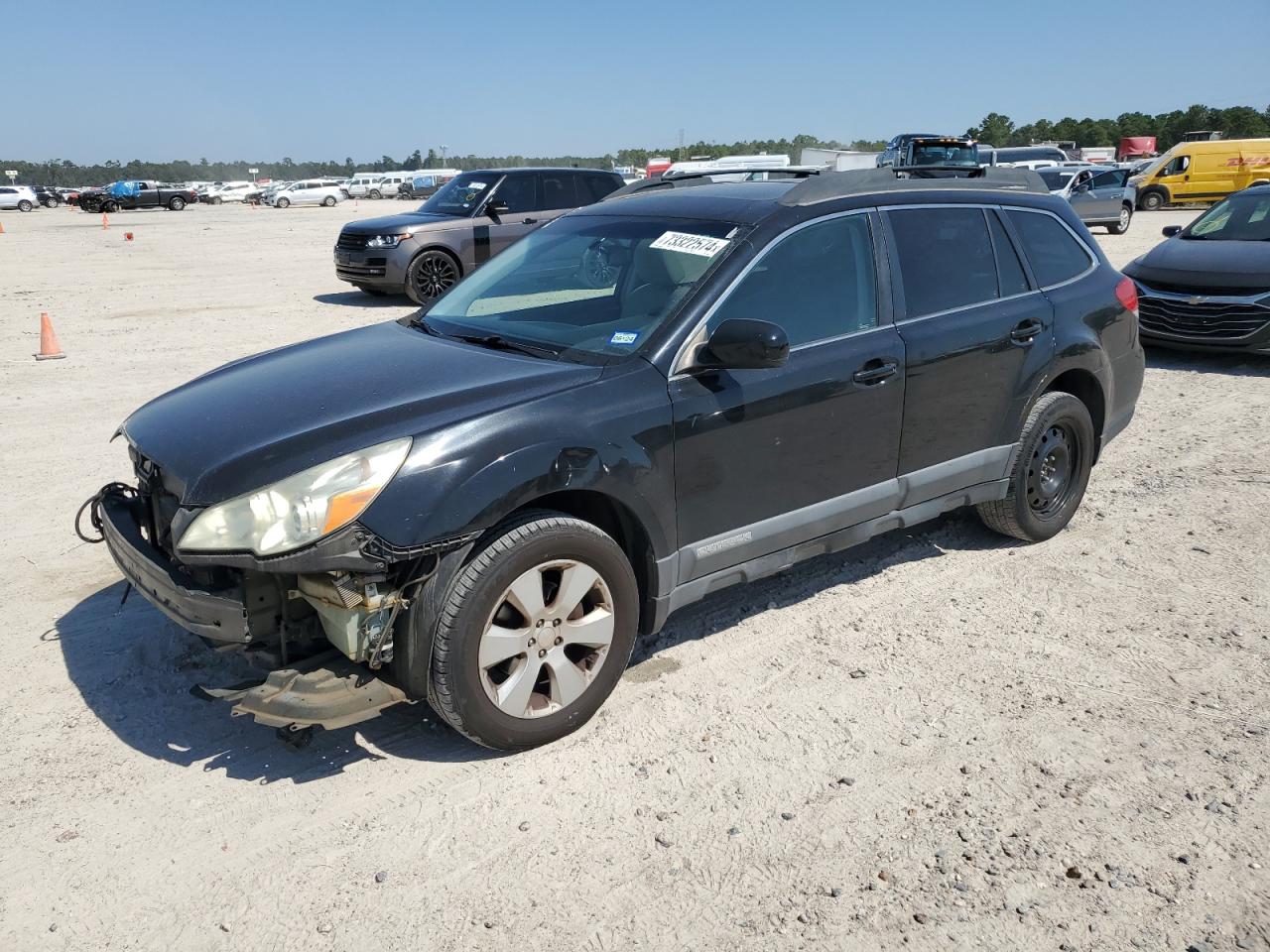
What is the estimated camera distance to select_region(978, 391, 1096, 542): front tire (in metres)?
5.04

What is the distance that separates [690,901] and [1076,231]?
429cm

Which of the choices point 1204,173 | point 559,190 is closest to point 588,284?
point 559,190

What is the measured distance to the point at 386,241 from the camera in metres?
13.6

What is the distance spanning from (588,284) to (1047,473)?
2.68 metres

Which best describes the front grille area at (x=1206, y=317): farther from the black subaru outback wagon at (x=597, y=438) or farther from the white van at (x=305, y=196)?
the white van at (x=305, y=196)

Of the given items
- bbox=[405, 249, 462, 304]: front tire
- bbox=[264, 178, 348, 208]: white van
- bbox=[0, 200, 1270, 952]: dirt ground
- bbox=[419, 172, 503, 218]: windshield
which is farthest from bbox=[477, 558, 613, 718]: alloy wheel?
bbox=[264, 178, 348, 208]: white van

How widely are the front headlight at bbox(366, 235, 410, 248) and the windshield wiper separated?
9910mm

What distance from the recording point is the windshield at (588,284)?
3.91m

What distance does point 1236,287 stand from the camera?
937cm

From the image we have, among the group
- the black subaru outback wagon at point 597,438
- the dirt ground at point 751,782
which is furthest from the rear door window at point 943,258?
the dirt ground at point 751,782

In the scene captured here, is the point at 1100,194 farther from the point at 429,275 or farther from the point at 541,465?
the point at 541,465

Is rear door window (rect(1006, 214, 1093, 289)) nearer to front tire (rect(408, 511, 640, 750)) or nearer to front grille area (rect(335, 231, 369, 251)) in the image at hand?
front tire (rect(408, 511, 640, 750))

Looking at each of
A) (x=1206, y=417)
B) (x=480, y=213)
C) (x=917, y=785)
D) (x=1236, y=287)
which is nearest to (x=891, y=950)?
(x=917, y=785)

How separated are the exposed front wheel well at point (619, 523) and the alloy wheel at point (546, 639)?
24 cm
